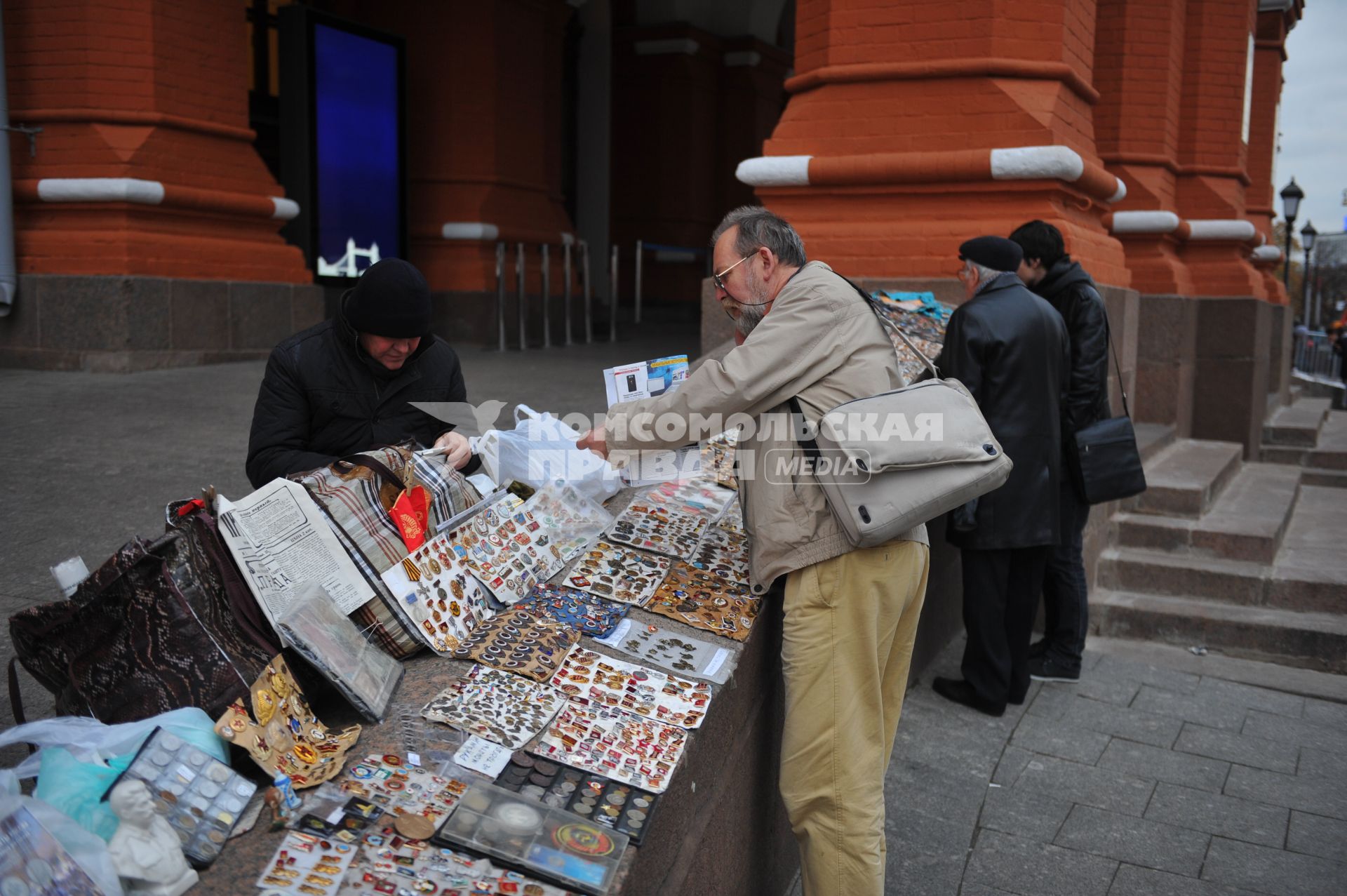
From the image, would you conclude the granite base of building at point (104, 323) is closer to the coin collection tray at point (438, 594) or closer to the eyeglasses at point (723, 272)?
the coin collection tray at point (438, 594)

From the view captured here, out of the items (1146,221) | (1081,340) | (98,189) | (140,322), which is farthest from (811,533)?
(1146,221)

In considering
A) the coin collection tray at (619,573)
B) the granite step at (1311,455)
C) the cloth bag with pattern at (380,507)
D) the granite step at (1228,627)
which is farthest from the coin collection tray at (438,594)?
the granite step at (1311,455)

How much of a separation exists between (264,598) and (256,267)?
667 centimetres

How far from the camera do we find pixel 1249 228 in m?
9.35

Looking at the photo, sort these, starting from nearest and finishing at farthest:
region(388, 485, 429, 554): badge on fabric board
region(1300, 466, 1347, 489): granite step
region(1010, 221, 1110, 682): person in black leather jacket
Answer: region(388, 485, 429, 554): badge on fabric board
region(1010, 221, 1110, 682): person in black leather jacket
region(1300, 466, 1347, 489): granite step

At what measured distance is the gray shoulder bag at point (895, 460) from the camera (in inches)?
97.3

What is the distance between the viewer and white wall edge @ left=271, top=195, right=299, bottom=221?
28.2ft

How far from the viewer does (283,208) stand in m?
8.68

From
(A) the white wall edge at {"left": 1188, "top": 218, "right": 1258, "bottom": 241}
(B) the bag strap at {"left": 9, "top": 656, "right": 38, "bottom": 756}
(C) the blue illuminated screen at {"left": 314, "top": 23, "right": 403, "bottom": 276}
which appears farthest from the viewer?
(C) the blue illuminated screen at {"left": 314, "top": 23, "right": 403, "bottom": 276}

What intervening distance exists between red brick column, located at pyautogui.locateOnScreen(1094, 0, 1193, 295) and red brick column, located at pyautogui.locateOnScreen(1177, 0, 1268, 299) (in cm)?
63

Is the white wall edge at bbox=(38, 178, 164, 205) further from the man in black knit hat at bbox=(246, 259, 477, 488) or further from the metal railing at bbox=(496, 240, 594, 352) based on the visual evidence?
the man in black knit hat at bbox=(246, 259, 477, 488)

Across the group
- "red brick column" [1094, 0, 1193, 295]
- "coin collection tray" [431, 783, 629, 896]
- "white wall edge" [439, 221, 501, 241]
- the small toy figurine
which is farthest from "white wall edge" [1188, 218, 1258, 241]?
the small toy figurine

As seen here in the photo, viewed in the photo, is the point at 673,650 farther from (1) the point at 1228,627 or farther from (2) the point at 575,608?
(1) the point at 1228,627

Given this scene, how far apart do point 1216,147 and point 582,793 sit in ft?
32.4
